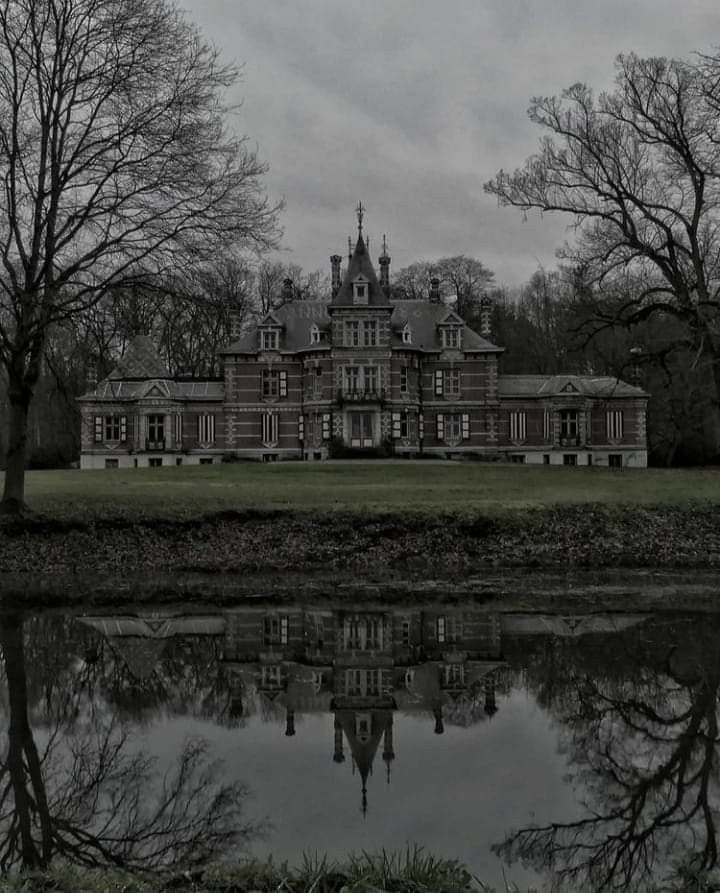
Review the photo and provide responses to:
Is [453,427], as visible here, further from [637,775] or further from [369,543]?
[637,775]

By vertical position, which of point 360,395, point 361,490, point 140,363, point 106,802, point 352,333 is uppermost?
point 352,333

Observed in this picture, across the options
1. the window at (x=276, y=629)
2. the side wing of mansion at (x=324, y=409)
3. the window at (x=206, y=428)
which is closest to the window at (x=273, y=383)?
the side wing of mansion at (x=324, y=409)

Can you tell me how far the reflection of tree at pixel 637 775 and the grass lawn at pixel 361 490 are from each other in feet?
32.8

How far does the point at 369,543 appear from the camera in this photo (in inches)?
666

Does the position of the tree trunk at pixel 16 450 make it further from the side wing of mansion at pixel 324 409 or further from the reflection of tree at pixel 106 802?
the side wing of mansion at pixel 324 409

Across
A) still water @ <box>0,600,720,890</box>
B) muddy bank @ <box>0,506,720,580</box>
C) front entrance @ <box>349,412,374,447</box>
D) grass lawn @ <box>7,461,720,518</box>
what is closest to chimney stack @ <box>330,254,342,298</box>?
front entrance @ <box>349,412,374,447</box>

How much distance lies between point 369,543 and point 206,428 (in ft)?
99.1

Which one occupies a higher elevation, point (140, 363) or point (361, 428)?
point (140, 363)

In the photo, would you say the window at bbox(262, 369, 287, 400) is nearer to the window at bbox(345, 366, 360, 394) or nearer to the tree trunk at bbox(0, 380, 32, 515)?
the window at bbox(345, 366, 360, 394)

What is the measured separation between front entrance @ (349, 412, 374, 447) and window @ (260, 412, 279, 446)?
4.70 m

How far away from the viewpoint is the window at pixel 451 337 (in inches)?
1805

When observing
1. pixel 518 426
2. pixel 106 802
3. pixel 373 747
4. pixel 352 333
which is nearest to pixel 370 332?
pixel 352 333

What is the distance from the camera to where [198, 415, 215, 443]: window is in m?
45.6

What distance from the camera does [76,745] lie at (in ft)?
21.8
